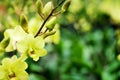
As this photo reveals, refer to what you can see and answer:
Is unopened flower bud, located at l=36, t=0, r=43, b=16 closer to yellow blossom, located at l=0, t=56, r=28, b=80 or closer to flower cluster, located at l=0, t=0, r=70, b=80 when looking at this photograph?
flower cluster, located at l=0, t=0, r=70, b=80

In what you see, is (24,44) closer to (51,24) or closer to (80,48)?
(51,24)

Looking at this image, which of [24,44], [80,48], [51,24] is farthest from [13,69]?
[80,48]

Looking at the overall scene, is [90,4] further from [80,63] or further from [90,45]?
[80,63]

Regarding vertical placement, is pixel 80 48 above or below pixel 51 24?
above

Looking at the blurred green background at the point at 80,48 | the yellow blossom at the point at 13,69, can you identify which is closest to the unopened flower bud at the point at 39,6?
the yellow blossom at the point at 13,69

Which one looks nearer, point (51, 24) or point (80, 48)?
point (51, 24)

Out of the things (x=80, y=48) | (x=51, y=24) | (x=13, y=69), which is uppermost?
(x=80, y=48)

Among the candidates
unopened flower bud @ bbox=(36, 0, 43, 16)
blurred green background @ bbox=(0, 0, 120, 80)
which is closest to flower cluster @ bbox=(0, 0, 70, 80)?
unopened flower bud @ bbox=(36, 0, 43, 16)

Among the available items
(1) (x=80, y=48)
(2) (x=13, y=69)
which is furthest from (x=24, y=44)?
(1) (x=80, y=48)

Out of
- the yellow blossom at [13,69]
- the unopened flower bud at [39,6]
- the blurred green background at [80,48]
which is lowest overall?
the yellow blossom at [13,69]

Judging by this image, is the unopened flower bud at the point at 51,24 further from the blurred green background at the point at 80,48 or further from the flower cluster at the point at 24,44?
the blurred green background at the point at 80,48
